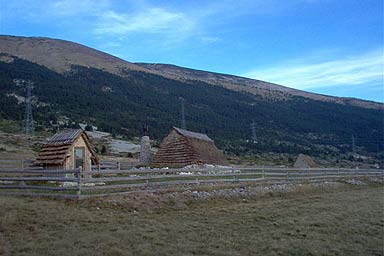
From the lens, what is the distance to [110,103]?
101875 millimetres

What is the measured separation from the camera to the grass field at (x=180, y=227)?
980 centimetres

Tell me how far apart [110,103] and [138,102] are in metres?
11.6

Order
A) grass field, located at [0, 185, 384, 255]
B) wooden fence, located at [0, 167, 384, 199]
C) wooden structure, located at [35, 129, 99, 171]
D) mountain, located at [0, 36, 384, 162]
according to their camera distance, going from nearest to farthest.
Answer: grass field, located at [0, 185, 384, 255]
wooden fence, located at [0, 167, 384, 199]
wooden structure, located at [35, 129, 99, 171]
mountain, located at [0, 36, 384, 162]

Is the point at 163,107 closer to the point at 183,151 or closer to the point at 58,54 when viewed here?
the point at 58,54

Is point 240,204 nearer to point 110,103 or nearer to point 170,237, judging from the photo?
point 170,237

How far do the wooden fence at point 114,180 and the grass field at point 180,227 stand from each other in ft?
2.89

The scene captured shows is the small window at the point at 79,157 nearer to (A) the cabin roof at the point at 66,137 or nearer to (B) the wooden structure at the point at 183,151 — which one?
(A) the cabin roof at the point at 66,137

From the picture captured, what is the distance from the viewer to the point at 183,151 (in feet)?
109

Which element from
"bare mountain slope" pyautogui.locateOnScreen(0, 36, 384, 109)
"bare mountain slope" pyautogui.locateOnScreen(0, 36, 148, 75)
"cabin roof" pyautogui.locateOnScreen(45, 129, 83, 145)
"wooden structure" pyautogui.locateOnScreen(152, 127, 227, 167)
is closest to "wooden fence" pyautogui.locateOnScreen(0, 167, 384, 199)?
"cabin roof" pyautogui.locateOnScreen(45, 129, 83, 145)

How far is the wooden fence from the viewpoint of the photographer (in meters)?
15.1

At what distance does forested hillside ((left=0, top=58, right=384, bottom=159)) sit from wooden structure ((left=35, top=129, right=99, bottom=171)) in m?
50.3

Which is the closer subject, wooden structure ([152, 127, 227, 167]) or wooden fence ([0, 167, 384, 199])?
wooden fence ([0, 167, 384, 199])

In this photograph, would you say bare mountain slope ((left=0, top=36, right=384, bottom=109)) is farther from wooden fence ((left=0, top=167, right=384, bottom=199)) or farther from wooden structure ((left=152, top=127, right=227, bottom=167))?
wooden fence ((left=0, top=167, right=384, bottom=199))

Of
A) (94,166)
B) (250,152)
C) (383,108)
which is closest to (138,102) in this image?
(250,152)
